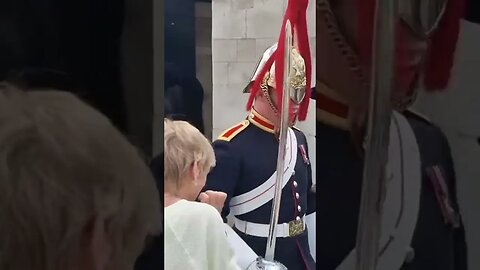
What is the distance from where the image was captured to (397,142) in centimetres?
54

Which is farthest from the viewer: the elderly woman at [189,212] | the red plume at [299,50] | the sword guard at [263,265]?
the sword guard at [263,265]

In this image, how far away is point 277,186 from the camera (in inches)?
41.1

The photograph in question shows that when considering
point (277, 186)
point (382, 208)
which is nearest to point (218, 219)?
point (277, 186)

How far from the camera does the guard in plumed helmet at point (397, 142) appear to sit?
0.54 m

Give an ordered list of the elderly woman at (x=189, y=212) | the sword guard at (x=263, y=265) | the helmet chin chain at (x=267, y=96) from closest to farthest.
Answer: the elderly woman at (x=189, y=212)
the sword guard at (x=263, y=265)
the helmet chin chain at (x=267, y=96)

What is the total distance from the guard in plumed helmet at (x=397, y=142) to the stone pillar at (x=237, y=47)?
1.87 ft

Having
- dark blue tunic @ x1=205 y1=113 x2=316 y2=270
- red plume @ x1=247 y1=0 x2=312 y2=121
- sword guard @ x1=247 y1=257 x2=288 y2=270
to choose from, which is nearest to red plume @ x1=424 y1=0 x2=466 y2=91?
red plume @ x1=247 y1=0 x2=312 y2=121

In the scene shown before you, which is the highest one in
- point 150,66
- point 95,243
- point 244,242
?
point 150,66

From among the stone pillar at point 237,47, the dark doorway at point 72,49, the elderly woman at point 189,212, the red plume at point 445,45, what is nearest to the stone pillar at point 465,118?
the red plume at point 445,45

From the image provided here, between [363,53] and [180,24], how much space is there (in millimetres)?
407

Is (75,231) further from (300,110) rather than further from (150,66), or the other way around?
(300,110)

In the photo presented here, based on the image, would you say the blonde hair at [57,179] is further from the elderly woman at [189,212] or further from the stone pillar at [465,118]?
the elderly woman at [189,212]

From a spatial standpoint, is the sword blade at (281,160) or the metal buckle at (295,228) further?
the metal buckle at (295,228)

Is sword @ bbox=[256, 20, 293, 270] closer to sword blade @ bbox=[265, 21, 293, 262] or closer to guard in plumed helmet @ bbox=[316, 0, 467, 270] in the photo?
sword blade @ bbox=[265, 21, 293, 262]
